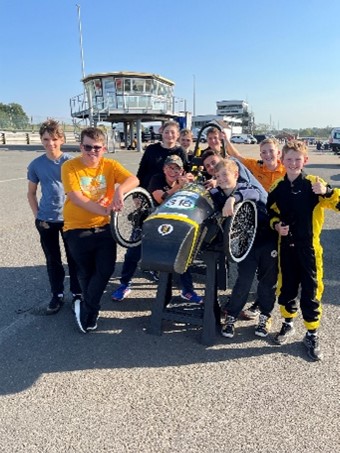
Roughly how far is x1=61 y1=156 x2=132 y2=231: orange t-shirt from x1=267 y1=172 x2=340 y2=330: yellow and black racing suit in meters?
1.38

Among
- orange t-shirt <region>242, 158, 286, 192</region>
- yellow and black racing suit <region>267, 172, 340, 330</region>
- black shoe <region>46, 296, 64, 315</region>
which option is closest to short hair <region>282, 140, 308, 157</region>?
yellow and black racing suit <region>267, 172, 340, 330</region>

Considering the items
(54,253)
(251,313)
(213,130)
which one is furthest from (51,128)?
(251,313)

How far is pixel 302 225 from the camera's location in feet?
10.7

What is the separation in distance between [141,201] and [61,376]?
5.64ft

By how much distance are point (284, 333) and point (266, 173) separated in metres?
1.76

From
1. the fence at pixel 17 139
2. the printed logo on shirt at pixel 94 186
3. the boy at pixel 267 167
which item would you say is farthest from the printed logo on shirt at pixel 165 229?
the fence at pixel 17 139

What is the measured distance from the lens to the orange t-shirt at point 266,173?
4.32m

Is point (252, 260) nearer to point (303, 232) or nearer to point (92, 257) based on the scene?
point (303, 232)

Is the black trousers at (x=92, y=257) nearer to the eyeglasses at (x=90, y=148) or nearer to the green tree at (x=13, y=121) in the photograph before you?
the eyeglasses at (x=90, y=148)

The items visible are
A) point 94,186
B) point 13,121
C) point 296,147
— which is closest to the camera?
point 296,147

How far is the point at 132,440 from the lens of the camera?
2.36m

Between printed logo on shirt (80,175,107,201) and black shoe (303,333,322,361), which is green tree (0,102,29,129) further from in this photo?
black shoe (303,333,322,361)

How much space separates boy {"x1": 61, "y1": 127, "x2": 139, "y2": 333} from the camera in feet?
10.9

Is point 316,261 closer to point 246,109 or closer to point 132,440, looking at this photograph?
point 132,440
